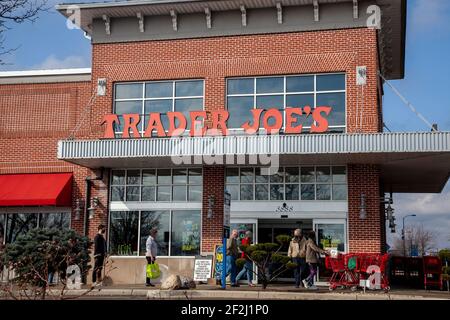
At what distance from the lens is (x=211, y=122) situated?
21281mm

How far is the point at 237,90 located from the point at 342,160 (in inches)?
181

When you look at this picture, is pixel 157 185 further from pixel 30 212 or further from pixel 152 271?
pixel 30 212

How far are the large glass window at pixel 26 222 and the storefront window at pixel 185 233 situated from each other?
14.3 ft

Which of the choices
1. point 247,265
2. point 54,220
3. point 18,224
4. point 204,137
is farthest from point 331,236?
point 18,224

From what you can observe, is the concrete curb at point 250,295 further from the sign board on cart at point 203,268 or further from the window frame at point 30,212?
the window frame at point 30,212

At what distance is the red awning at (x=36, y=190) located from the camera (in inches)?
856

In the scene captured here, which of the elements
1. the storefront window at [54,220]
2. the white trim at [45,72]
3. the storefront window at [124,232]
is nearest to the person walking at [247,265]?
the storefront window at [124,232]

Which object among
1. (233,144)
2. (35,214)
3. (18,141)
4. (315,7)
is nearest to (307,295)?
(233,144)

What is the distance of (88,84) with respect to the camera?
23391 millimetres

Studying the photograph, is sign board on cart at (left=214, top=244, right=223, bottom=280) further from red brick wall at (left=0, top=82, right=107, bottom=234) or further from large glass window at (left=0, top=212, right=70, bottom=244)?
large glass window at (left=0, top=212, right=70, bottom=244)

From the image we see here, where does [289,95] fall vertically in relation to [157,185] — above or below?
above

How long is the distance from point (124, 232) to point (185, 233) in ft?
7.67

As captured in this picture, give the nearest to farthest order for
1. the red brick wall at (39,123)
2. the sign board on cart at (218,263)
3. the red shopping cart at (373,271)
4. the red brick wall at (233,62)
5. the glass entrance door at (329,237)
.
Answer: the red shopping cart at (373,271) → the sign board on cart at (218,263) → the glass entrance door at (329,237) → the red brick wall at (233,62) → the red brick wall at (39,123)
